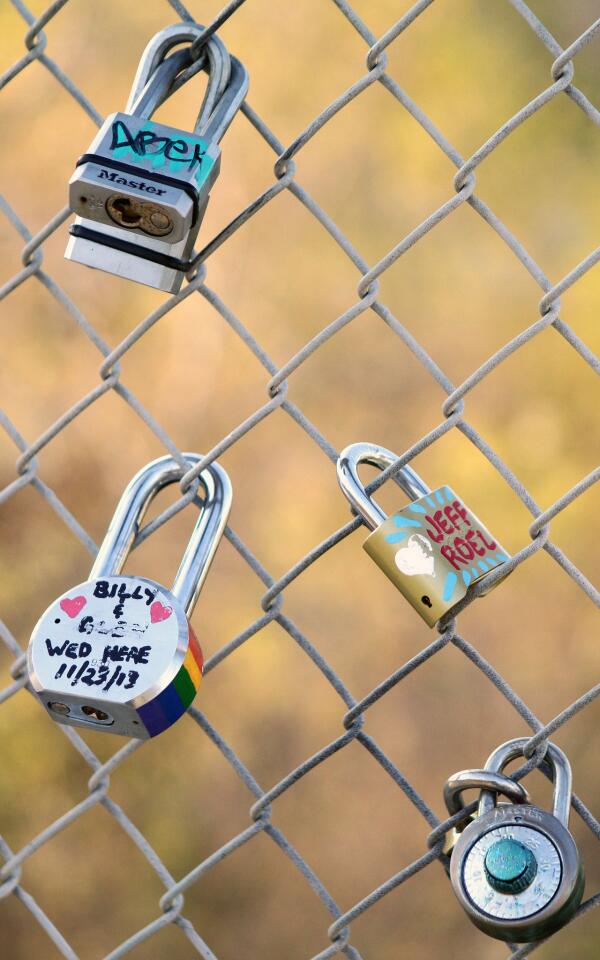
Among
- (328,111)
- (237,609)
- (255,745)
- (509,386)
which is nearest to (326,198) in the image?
(509,386)

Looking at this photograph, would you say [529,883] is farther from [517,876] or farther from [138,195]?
[138,195]

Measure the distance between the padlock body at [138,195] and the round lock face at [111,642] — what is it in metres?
0.23

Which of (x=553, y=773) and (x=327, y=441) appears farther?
(x=327, y=441)

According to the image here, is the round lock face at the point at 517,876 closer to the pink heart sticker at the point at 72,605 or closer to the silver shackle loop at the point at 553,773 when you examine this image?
the silver shackle loop at the point at 553,773

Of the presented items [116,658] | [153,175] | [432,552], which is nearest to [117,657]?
[116,658]

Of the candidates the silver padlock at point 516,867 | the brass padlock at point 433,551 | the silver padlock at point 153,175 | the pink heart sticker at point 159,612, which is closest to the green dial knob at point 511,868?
the silver padlock at point 516,867

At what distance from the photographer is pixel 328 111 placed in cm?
88

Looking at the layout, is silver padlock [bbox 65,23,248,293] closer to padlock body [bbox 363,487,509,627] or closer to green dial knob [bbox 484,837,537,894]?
padlock body [bbox 363,487,509,627]

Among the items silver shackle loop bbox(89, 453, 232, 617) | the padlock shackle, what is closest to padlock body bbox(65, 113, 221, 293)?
silver shackle loop bbox(89, 453, 232, 617)

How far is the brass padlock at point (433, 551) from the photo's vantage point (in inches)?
31.3

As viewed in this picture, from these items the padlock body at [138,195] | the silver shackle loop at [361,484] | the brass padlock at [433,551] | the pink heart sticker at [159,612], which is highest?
the padlock body at [138,195]

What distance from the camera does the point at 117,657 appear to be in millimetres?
817

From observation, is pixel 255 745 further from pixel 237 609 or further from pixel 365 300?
pixel 365 300

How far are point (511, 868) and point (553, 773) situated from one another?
94mm
